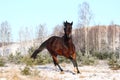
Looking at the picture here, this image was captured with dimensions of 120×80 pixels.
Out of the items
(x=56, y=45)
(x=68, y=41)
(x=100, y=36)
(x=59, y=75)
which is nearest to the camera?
(x=59, y=75)

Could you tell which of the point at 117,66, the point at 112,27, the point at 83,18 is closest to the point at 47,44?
the point at 117,66

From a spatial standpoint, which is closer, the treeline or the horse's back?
the horse's back

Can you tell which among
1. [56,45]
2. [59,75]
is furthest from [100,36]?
[59,75]

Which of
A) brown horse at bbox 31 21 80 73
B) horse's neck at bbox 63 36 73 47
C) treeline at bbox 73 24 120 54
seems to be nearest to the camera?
brown horse at bbox 31 21 80 73

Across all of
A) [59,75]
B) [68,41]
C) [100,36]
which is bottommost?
[59,75]

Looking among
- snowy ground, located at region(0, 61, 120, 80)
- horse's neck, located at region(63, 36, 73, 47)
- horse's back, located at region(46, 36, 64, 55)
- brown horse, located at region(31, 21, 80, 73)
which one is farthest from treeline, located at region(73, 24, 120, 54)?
horse's neck, located at region(63, 36, 73, 47)

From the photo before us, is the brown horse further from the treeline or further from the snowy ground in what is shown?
the treeline

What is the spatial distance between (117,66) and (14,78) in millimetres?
7534

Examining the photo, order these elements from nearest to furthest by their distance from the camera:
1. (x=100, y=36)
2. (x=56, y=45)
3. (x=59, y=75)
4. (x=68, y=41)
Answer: (x=59, y=75) < (x=68, y=41) < (x=56, y=45) < (x=100, y=36)

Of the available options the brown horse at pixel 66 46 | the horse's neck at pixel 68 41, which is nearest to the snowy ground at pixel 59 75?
the brown horse at pixel 66 46

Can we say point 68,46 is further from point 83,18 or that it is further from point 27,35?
point 27,35

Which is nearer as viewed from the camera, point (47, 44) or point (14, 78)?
point (14, 78)

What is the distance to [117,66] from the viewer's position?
16641mm

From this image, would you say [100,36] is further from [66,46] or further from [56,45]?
[66,46]
